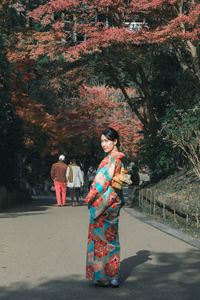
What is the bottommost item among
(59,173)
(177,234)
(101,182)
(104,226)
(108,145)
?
(177,234)

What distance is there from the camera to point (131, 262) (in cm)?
709

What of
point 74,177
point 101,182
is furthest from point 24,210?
point 101,182

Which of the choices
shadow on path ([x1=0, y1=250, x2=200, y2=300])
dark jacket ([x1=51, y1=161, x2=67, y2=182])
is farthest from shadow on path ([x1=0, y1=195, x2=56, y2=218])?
shadow on path ([x1=0, y1=250, x2=200, y2=300])

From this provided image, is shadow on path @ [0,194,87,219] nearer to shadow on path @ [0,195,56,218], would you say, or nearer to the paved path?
shadow on path @ [0,195,56,218]

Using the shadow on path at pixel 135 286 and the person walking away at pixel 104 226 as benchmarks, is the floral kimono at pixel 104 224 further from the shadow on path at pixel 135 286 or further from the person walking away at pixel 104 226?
the shadow on path at pixel 135 286

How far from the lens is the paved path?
540 cm

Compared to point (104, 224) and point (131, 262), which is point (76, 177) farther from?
point (104, 224)

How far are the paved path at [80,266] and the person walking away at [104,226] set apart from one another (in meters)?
0.17

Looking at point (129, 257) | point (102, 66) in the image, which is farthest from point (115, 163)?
point (102, 66)

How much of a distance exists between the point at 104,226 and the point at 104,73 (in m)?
14.1

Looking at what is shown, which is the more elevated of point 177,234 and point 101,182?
point 101,182

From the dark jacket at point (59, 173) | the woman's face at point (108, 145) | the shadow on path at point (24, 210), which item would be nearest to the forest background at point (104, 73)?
the shadow on path at point (24, 210)

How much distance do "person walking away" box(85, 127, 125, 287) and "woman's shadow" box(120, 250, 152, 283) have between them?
1.38ft

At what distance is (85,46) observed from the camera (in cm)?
1510
